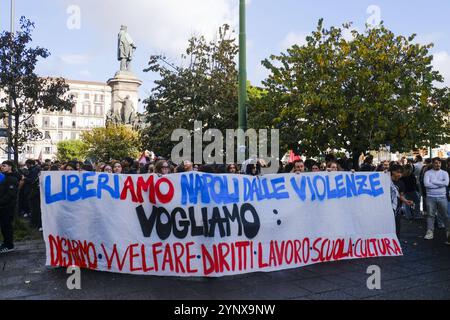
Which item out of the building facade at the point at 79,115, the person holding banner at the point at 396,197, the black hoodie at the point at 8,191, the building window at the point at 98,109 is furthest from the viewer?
the building window at the point at 98,109

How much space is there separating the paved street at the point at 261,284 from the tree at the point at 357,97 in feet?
19.9

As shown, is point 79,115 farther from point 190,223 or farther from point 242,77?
point 190,223

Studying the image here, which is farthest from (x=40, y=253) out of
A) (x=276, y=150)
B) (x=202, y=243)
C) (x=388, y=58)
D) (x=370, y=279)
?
(x=388, y=58)

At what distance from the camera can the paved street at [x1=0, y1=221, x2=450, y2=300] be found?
186 inches

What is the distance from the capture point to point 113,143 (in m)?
33.1

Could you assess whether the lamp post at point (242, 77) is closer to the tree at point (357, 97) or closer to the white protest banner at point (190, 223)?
the tree at point (357, 97)

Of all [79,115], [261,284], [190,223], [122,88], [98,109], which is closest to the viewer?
[261,284]

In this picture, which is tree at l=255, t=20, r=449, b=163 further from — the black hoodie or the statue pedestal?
the statue pedestal

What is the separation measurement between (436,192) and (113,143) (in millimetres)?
27782

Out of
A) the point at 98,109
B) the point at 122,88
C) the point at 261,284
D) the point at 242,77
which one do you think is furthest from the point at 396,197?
the point at 98,109

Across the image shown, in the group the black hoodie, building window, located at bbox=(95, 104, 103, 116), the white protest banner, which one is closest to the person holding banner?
the white protest banner

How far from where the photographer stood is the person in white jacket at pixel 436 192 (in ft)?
26.6

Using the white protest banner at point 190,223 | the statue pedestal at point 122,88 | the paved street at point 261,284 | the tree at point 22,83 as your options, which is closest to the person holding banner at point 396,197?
the paved street at point 261,284

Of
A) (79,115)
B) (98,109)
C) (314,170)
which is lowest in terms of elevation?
(314,170)
